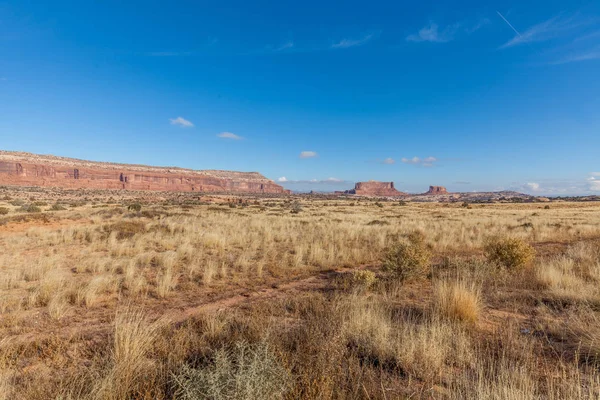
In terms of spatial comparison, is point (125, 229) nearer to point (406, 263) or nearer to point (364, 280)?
point (364, 280)

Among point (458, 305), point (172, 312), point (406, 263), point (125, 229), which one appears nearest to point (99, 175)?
point (125, 229)

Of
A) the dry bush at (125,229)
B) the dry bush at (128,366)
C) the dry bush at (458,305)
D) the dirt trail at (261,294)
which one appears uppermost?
the dry bush at (458,305)

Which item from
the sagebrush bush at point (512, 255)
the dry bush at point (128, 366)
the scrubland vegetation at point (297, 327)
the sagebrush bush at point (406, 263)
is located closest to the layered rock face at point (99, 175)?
the scrubland vegetation at point (297, 327)

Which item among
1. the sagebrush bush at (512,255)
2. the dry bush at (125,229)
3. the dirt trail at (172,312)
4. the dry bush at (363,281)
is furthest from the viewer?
the dry bush at (125,229)

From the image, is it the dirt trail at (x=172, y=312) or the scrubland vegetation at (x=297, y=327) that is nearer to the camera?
the scrubland vegetation at (x=297, y=327)

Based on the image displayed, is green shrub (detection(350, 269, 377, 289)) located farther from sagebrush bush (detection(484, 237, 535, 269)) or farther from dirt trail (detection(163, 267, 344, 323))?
sagebrush bush (detection(484, 237, 535, 269))

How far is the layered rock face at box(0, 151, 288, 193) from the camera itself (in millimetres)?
101625

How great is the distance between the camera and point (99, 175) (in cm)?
12106

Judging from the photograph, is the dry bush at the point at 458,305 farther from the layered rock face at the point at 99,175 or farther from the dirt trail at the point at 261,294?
the layered rock face at the point at 99,175

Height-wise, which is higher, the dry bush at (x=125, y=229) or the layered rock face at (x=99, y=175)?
the layered rock face at (x=99, y=175)

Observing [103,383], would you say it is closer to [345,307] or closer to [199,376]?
[199,376]

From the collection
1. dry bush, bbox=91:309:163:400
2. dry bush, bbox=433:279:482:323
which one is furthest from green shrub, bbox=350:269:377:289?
dry bush, bbox=91:309:163:400

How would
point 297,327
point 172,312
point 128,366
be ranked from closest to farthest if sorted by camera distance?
point 128,366, point 297,327, point 172,312

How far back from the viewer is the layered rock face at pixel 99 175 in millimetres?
101625
